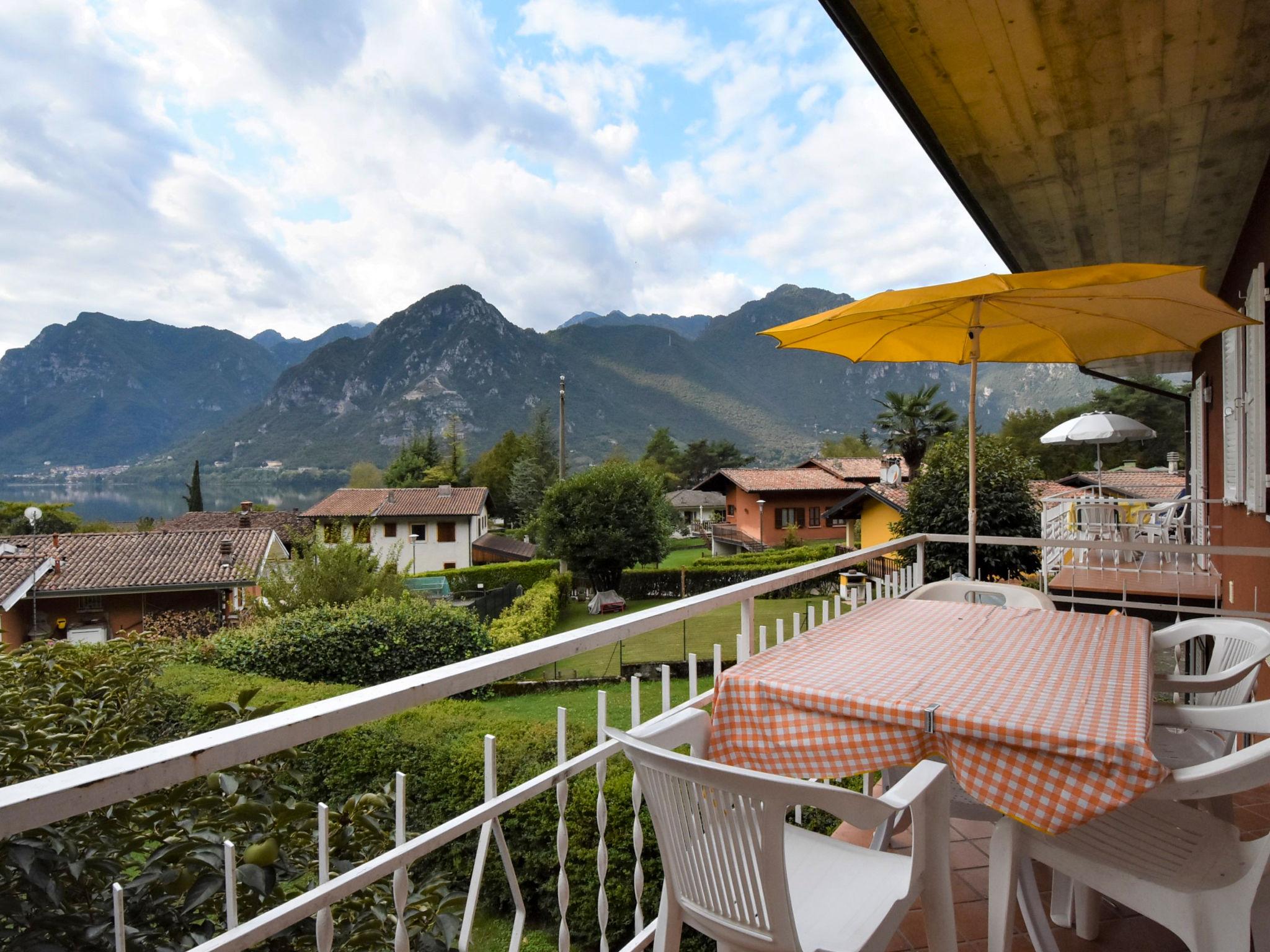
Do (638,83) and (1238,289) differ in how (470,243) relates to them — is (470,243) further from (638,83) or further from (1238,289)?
(1238,289)

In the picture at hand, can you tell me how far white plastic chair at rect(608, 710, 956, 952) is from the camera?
42.0 inches

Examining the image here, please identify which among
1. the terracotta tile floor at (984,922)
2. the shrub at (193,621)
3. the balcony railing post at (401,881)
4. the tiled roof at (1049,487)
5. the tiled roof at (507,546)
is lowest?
the shrub at (193,621)

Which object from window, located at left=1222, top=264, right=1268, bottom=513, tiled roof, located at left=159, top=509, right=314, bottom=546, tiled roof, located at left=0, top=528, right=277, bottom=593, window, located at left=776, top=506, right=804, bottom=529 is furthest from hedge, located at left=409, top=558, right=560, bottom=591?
window, located at left=1222, top=264, right=1268, bottom=513

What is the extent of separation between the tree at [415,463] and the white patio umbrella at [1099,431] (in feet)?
175

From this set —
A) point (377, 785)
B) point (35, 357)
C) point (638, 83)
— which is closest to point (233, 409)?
point (35, 357)

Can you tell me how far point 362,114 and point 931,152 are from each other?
174ft

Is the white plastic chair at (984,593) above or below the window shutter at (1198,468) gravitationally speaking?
below

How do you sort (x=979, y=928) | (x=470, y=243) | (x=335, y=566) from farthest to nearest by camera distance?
(x=470, y=243) < (x=335, y=566) < (x=979, y=928)

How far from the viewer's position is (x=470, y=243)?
131m

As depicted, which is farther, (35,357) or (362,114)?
(35,357)

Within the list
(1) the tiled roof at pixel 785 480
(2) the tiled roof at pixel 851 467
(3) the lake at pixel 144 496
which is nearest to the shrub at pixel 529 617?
(1) the tiled roof at pixel 785 480

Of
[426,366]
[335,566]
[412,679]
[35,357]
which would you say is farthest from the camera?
[35,357]

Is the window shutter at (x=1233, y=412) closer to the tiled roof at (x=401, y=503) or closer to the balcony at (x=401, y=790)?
the balcony at (x=401, y=790)

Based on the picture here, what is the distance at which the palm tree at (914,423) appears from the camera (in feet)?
106
